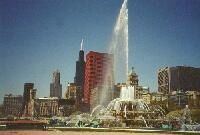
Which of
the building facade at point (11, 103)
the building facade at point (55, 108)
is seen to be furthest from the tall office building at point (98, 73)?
the building facade at point (11, 103)

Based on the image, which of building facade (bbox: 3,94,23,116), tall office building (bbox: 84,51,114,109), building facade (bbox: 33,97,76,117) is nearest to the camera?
building facade (bbox: 3,94,23,116)

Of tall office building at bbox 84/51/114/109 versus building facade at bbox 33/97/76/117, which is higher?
tall office building at bbox 84/51/114/109

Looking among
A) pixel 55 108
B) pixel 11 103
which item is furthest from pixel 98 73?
pixel 11 103

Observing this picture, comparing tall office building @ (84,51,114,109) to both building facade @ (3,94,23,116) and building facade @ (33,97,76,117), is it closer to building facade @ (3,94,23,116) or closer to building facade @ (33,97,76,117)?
building facade @ (33,97,76,117)

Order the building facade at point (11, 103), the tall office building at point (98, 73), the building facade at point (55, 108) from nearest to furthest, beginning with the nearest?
1. the building facade at point (11, 103)
2. the tall office building at point (98, 73)
3. the building facade at point (55, 108)

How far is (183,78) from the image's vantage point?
141 feet

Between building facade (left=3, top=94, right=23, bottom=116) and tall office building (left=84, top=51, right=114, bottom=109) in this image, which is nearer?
building facade (left=3, top=94, right=23, bottom=116)

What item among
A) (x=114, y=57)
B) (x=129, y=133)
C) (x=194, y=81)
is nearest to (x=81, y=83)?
(x=194, y=81)

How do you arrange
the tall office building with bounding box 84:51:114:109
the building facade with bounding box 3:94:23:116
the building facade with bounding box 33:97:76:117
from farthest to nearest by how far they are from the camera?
the building facade with bounding box 33:97:76:117 → the tall office building with bounding box 84:51:114:109 → the building facade with bounding box 3:94:23:116

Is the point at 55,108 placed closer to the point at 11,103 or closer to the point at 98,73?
the point at 98,73

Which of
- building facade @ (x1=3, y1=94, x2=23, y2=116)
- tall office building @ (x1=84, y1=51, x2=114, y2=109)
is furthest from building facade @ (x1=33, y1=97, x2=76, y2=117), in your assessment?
tall office building @ (x1=84, y1=51, x2=114, y2=109)

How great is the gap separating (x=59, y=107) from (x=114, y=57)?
20844mm

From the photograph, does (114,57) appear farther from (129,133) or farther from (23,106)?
(23,106)

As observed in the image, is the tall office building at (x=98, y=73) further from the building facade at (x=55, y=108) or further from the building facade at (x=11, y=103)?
the building facade at (x=11, y=103)
